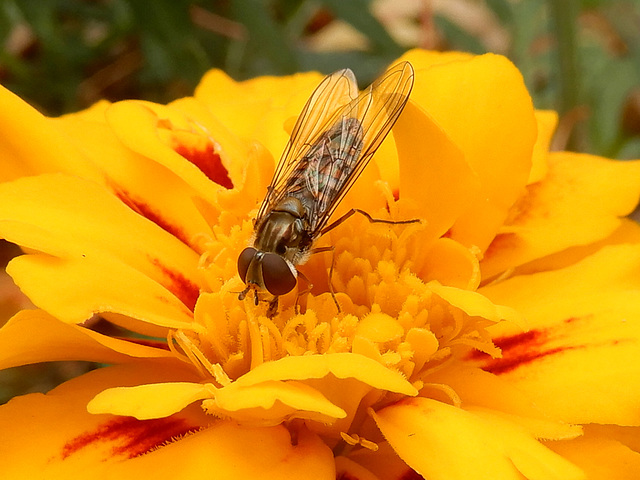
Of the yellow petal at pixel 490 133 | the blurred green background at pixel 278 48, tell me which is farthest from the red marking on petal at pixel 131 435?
the blurred green background at pixel 278 48

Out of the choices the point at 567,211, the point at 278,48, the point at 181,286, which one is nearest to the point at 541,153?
the point at 567,211

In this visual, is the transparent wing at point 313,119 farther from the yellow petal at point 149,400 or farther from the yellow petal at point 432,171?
the yellow petal at point 149,400

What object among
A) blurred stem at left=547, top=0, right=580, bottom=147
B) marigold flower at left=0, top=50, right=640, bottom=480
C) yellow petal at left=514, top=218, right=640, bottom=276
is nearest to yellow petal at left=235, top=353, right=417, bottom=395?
marigold flower at left=0, top=50, right=640, bottom=480

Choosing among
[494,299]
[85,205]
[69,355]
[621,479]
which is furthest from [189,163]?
[621,479]

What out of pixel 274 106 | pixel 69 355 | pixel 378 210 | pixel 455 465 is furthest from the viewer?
pixel 274 106

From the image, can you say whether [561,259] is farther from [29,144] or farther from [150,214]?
[29,144]

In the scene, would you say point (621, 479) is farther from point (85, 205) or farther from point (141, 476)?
point (85, 205)
